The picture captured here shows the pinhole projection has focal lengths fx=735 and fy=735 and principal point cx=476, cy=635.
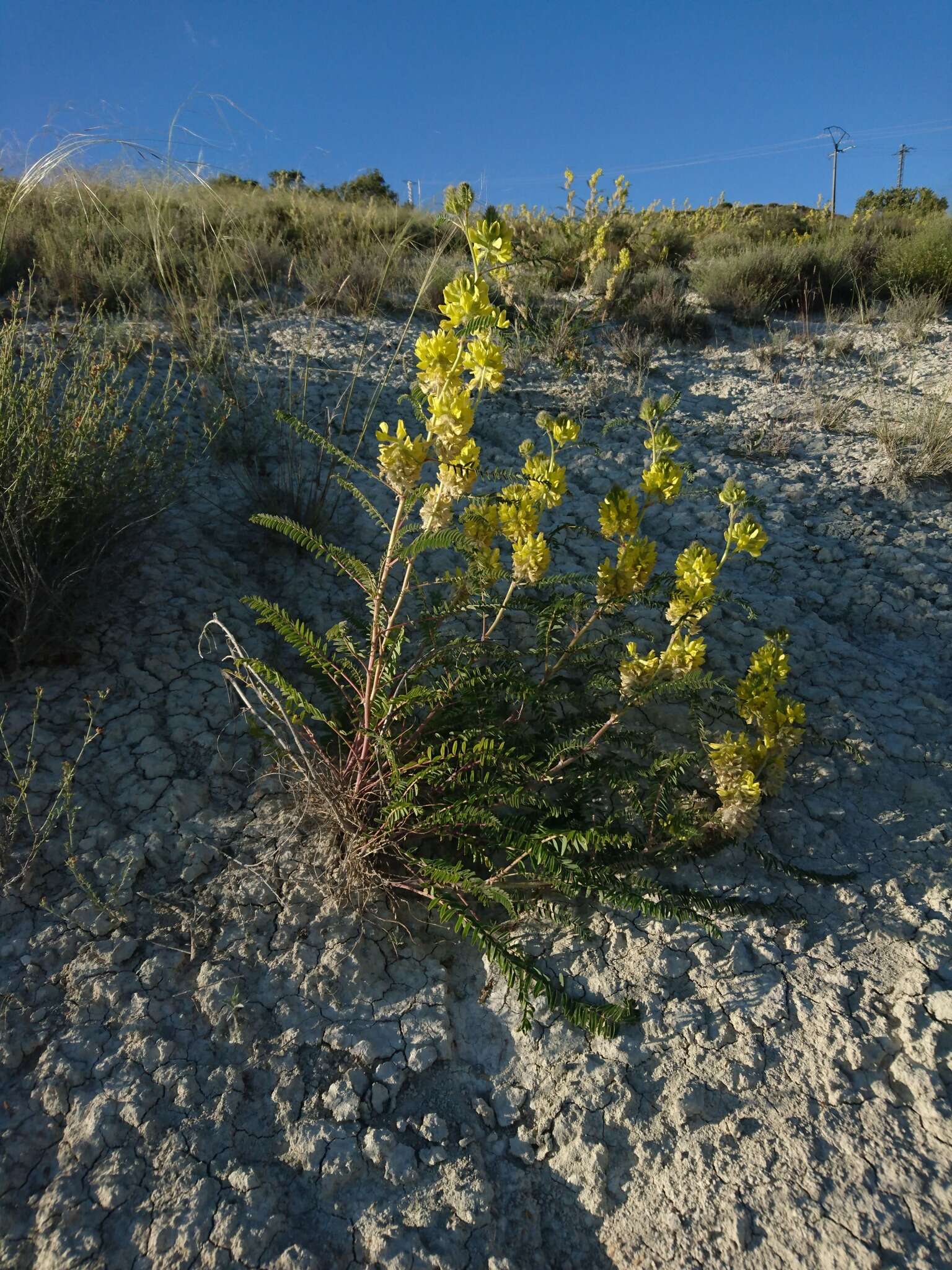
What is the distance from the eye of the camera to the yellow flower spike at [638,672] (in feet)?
6.77

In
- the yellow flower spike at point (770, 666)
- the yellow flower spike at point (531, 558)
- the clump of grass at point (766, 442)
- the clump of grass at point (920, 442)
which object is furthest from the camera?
the clump of grass at point (766, 442)

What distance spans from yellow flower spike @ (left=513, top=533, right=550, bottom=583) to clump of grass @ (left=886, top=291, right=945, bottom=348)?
17.1ft

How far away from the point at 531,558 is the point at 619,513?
34cm

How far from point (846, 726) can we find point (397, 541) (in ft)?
5.93

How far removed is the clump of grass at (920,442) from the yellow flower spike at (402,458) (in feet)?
11.3

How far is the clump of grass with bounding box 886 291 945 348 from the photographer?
5.63 m

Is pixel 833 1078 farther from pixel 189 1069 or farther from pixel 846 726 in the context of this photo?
pixel 189 1069

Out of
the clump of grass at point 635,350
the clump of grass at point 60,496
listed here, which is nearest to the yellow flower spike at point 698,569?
the clump of grass at point 60,496

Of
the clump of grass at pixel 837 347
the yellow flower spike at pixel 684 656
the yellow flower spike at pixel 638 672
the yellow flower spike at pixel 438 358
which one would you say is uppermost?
the clump of grass at pixel 837 347

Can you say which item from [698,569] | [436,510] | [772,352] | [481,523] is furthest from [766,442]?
[436,510]

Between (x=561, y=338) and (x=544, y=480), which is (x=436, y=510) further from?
(x=561, y=338)

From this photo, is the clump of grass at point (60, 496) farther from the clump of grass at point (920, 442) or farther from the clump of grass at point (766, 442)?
the clump of grass at point (920, 442)

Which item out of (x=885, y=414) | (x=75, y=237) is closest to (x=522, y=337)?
(x=885, y=414)

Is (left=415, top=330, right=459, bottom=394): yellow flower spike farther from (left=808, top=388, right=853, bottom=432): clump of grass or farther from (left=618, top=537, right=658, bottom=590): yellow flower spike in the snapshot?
(left=808, top=388, right=853, bottom=432): clump of grass
